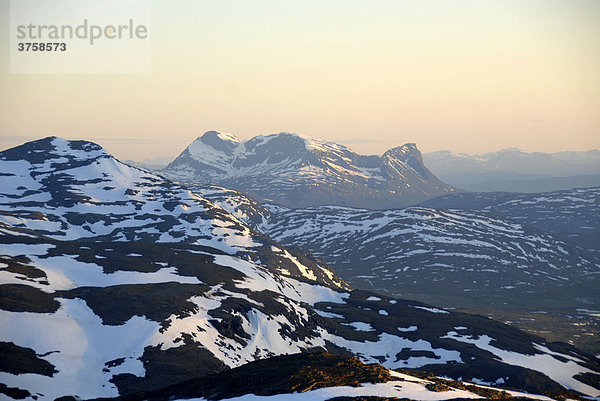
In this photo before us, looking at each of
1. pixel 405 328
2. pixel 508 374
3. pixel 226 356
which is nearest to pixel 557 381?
pixel 508 374

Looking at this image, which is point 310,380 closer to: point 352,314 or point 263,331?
point 263,331

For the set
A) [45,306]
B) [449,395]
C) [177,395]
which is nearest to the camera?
[449,395]

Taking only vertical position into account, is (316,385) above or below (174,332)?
above

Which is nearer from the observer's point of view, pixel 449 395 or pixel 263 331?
pixel 449 395

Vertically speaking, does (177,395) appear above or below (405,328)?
above

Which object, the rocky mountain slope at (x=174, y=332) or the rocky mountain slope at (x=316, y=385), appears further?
the rocky mountain slope at (x=174, y=332)

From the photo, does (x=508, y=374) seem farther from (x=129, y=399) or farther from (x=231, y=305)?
(x=129, y=399)


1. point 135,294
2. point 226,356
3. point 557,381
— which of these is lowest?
point 557,381

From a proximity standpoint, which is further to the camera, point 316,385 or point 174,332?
point 174,332

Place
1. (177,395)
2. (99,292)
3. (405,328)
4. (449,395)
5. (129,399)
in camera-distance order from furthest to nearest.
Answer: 1. (405,328)
2. (99,292)
3. (129,399)
4. (177,395)
5. (449,395)

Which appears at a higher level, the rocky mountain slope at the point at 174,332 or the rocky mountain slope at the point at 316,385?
the rocky mountain slope at the point at 316,385

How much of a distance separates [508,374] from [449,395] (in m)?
97.3

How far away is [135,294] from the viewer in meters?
150

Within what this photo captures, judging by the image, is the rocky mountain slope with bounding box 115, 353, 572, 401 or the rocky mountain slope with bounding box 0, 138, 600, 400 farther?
the rocky mountain slope with bounding box 0, 138, 600, 400
